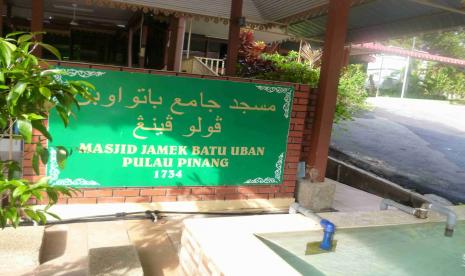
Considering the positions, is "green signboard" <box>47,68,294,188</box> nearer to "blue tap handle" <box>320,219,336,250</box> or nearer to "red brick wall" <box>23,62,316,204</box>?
"red brick wall" <box>23,62,316,204</box>

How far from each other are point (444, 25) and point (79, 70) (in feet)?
18.7

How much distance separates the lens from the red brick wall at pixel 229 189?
445 cm

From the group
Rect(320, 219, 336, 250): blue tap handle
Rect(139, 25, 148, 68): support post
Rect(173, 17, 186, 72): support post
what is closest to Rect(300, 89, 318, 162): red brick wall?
Rect(320, 219, 336, 250): blue tap handle

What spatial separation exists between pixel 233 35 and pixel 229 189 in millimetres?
3731

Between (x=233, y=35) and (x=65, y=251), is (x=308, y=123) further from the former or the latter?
(x=65, y=251)

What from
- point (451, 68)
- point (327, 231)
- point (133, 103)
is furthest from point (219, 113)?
point (451, 68)

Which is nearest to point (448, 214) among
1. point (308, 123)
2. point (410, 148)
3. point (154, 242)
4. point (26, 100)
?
point (308, 123)

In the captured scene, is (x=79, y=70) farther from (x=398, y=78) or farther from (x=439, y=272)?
(x=398, y=78)

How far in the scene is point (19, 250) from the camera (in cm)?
347

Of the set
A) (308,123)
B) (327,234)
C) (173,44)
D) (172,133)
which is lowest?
(327,234)

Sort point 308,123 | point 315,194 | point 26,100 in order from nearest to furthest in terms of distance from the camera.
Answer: point 26,100, point 315,194, point 308,123

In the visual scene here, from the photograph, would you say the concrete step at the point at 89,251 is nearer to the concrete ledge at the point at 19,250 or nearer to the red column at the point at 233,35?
the concrete ledge at the point at 19,250

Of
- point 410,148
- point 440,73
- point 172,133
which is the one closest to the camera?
point 172,133

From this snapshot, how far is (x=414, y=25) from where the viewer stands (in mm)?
7168
